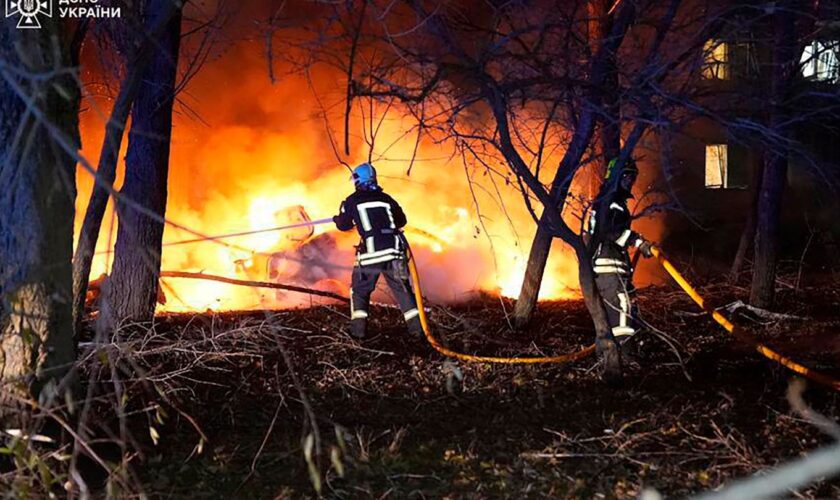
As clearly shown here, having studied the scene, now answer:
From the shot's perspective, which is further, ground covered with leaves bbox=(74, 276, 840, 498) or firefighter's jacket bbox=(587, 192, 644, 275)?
firefighter's jacket bbox=(587, 192, 644, 275)

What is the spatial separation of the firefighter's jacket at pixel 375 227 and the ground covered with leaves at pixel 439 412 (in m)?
0.85

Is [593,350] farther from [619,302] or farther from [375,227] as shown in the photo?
[375,227]

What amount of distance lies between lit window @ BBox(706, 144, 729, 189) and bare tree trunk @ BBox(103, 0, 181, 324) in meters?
12.5

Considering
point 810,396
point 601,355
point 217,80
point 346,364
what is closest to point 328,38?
point 346,364

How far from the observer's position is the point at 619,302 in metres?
7.30

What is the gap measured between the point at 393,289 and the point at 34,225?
13.0ft

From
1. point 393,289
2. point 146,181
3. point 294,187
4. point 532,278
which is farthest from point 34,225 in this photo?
point 294,187

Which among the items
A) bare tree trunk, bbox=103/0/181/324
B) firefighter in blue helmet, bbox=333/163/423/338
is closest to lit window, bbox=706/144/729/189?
firefighter in blue helmet, bbox=333/163/423/338

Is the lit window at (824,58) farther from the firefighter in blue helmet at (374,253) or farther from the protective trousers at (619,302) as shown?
the firefighter in blue helmet at (374,253)

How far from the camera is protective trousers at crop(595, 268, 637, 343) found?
7188 millimetres

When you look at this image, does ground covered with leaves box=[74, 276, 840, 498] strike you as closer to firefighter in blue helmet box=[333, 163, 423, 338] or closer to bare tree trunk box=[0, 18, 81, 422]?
firefighter in blue helmet box=[333, 163, 423, 338]

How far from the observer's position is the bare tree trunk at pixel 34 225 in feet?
15.7

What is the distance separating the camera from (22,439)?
3783 mm

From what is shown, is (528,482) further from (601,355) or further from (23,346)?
(23,346)
